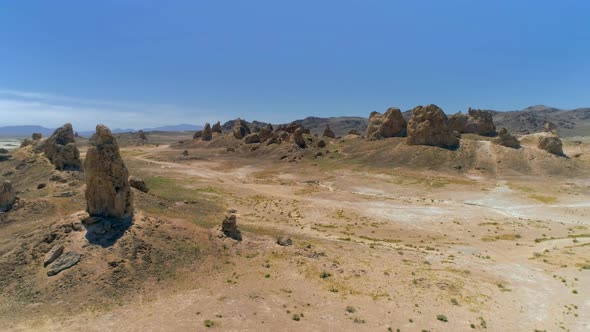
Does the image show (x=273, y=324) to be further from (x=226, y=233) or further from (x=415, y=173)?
(x=415, y=173)

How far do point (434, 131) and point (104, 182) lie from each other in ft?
288

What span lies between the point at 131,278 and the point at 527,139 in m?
107

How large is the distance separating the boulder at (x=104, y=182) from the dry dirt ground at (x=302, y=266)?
190 cm

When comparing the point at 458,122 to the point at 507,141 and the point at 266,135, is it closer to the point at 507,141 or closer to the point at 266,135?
the point at 507,141

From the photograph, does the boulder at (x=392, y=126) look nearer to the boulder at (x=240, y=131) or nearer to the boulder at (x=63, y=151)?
the boulder at (x=240, y=131)

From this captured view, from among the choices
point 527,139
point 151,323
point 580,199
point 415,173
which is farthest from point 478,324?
point 527,139

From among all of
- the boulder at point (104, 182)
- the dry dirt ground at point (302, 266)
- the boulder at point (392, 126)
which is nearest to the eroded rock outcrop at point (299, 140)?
the boulder at point (392, 126)

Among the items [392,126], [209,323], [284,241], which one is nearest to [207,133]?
[392,126]

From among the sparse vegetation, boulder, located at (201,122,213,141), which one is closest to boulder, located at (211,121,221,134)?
boulder, located at (201,122,213,141)

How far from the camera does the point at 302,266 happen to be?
28.0 meters

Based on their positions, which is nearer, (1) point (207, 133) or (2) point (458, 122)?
(2) point (458, 122)

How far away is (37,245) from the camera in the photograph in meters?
25.1

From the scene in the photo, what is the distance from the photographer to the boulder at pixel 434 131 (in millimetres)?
96000

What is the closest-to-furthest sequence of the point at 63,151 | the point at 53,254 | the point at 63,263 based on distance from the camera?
the point at 63,263, the point at 53,254, the point at 63,151
